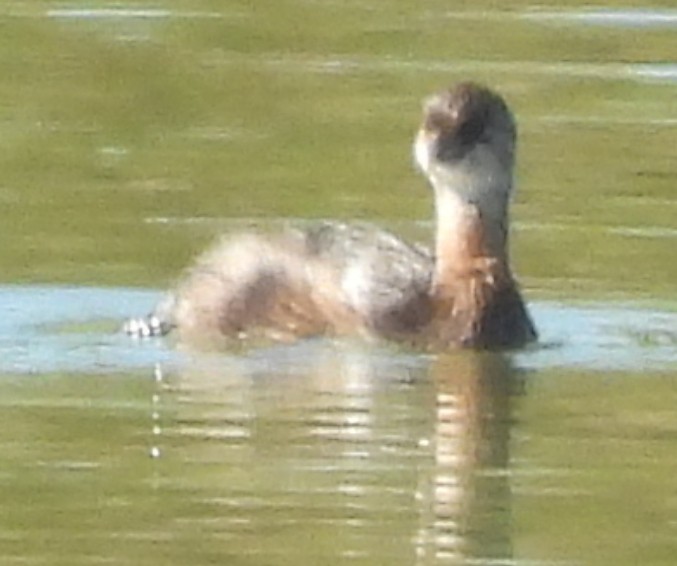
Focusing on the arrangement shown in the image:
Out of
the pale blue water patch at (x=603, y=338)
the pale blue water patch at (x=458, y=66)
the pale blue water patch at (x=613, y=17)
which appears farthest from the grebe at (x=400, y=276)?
the pale blue water patch at (x=613, y=17)

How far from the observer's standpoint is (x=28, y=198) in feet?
49.4

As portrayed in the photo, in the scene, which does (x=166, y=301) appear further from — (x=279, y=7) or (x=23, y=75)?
(x=279, y=7)

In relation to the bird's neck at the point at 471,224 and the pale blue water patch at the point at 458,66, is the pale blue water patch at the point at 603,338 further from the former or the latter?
the pale blue water patch at the point at 458,66

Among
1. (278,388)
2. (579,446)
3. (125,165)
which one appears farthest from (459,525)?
(125,165)

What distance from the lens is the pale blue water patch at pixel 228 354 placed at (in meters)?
12.7

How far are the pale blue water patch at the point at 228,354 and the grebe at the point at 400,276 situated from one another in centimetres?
12

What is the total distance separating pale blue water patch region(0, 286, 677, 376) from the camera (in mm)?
12742

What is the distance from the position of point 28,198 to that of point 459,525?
4663 millimetres

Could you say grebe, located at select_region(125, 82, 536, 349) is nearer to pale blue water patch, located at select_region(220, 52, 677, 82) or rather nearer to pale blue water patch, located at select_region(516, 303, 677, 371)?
pale blue water patch, located at select_region(516, 303, 677, 371)

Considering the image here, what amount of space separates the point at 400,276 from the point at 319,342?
35 cm

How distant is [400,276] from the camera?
1334 cm

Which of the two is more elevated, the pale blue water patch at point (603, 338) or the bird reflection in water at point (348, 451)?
the bird reflection in water at point (348, 451)

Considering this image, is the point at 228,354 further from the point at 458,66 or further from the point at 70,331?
the point at 458,66

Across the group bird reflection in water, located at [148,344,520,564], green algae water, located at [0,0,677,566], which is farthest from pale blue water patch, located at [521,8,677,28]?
bird reflection in water, located at [148,344,520,564]
